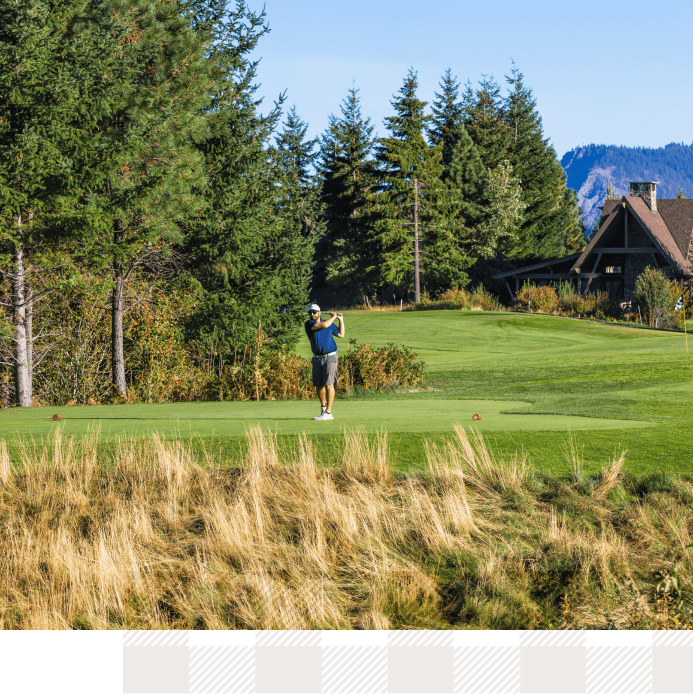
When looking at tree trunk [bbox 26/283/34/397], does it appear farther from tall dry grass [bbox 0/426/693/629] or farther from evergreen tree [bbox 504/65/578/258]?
evergreen tree [bbox 504/65/578/258]

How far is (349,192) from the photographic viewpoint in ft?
236

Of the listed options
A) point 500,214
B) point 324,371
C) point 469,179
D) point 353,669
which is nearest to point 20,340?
point 324,371

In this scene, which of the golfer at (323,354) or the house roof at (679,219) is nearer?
the golfer at (323,354)

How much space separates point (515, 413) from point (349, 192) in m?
59.9

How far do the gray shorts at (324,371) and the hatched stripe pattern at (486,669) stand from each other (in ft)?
27.7

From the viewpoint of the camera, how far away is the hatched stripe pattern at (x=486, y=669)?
394 cm

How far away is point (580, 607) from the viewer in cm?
664

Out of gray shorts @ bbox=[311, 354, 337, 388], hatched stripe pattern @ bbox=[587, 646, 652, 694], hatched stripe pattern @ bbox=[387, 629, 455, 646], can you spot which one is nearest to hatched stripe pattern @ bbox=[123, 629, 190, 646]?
hatched stripe pattern @ bbox=[387, 629, 455, 646]

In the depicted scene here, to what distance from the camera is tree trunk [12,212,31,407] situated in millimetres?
22969

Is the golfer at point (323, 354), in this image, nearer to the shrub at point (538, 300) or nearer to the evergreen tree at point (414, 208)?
the shrub at point (538, 300)

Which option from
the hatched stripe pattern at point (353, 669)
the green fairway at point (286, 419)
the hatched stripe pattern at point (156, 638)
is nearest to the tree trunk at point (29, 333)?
the green fairway at point (286, 419)

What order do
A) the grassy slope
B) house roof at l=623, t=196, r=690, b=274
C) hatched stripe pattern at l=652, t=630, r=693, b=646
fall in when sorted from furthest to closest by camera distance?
house roof at l=623, t=196, r=690, b=274
the grassy slope
hatched stripe pattern at l=652, t=630, r=693, b=646

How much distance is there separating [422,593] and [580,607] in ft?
4.24

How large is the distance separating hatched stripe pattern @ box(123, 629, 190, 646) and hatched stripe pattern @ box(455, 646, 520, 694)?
1.37 m
